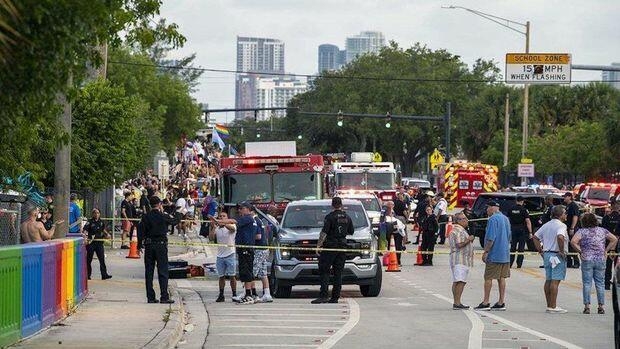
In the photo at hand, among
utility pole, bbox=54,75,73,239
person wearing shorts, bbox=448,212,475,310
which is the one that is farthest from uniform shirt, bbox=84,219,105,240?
person wearing shorts, bbox=448,212,475,310

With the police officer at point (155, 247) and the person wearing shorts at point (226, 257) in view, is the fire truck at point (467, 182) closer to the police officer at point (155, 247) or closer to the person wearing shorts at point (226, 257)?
the person wearing shorts at point (226, 257)

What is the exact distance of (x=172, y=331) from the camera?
1853 cm

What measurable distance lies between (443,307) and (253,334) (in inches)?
225

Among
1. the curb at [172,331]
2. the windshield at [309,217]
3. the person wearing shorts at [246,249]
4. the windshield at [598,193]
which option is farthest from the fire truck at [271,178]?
the windshield at [598,193]

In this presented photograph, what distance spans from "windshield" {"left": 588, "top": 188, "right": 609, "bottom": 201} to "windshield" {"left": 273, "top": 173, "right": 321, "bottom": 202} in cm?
2004

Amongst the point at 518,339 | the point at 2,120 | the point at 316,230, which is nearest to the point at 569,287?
the point at 316,230

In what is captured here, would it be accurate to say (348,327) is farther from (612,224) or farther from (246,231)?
(612,224)

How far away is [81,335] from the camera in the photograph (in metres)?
18.1

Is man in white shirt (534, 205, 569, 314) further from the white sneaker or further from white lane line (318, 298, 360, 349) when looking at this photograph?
white lane line (318, 298, 360, 349)

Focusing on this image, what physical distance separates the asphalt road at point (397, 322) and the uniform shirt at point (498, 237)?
2.90 ft

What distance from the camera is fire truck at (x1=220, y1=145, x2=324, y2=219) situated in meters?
36.0

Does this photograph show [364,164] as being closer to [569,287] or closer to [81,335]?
[569,287]

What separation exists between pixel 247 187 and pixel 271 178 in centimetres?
67

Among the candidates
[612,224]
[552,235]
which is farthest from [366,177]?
[552,235]
